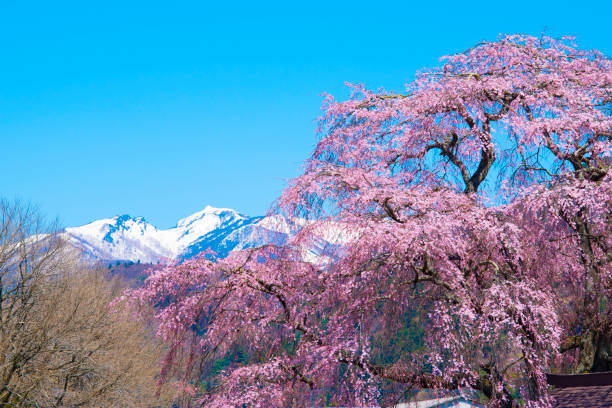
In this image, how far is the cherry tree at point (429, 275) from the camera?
8.78 m

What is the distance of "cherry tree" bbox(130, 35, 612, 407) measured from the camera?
8.78 metres

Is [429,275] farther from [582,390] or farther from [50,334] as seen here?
[50,334]

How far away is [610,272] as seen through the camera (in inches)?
405

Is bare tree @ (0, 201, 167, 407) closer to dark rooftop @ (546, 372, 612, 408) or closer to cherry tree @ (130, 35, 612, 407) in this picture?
cherry tree @ (130, 35, 612, 407)

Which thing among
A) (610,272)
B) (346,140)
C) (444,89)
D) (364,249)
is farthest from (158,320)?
(610,272)

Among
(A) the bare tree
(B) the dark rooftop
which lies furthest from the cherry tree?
(A) the bare tree

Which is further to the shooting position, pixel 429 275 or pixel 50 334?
pixel 50 334

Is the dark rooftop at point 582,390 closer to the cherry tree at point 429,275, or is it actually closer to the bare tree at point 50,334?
the cherry tree at point 429,275

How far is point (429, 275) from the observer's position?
9.15 meters

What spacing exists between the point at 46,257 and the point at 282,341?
599 inches

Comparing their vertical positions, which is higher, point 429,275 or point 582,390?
point 429,275

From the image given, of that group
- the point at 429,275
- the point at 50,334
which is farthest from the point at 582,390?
the point at 50,334

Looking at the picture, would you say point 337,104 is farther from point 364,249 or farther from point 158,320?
point 158,320

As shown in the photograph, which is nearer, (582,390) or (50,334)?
(582,390)
